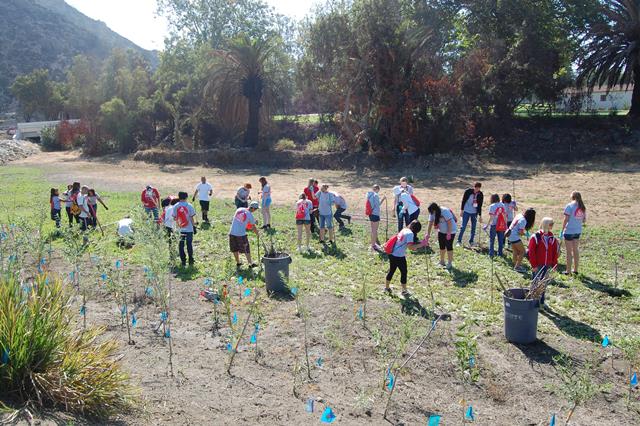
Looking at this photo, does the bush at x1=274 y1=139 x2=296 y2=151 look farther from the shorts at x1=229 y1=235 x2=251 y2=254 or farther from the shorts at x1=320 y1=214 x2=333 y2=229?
the shorts at x1=229 y1=235 x2=251 y2=254

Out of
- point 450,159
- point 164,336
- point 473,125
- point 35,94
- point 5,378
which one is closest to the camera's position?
point 5,378

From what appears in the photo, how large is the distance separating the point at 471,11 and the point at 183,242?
1270 inches

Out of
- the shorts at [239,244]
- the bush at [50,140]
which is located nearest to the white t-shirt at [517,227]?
the shorts at [239,244]

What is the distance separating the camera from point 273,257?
9.71m

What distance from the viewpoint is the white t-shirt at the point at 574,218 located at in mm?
10305

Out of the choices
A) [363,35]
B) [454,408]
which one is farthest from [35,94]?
[454,408]

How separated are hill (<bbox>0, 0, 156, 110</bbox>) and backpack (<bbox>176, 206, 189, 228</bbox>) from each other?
102 m

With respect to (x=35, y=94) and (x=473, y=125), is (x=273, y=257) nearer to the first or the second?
(x=473, y=125)

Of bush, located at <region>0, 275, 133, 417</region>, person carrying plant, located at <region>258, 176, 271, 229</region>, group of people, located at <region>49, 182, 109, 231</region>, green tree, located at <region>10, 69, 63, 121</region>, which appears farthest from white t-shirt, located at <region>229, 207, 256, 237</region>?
green tree, located at <region>10, 69, 63, 121</region>

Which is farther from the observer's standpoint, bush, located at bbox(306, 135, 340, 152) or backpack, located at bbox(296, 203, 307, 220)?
bush, located at bbox(306, 135, 340, 152)

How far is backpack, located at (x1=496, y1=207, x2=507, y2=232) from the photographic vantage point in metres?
11.3

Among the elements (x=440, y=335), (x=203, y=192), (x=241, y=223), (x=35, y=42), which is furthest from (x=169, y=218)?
(x=35, y=42)

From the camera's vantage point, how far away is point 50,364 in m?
4.95

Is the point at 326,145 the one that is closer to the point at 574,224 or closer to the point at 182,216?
the point at 182,216
